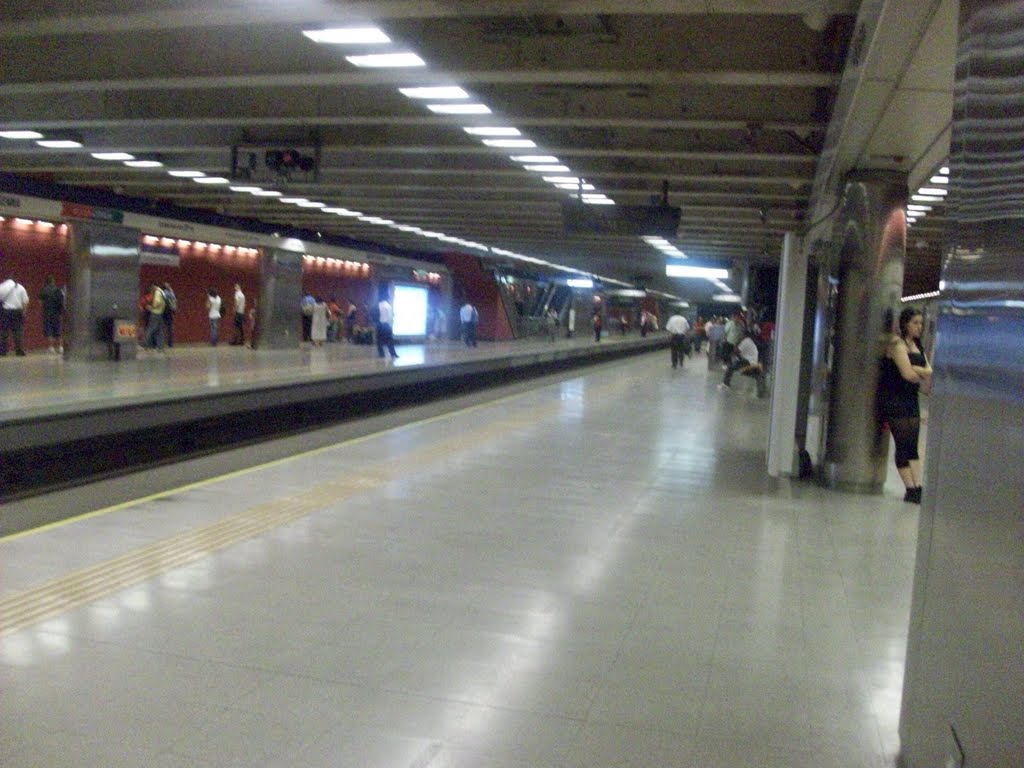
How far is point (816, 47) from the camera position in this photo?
24.5 feet

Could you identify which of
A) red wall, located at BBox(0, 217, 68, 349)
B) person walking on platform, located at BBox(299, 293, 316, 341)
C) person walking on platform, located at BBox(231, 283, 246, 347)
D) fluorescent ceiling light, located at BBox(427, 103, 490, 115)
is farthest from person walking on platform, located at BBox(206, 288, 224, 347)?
fluorescent ceiling light, located at BBox(427, 103, 490, 115)

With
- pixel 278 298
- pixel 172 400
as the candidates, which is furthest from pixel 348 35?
pixel 278 298

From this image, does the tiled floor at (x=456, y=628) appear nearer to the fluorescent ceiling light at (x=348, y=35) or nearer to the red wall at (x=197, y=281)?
the fluorescent ceiling light at (x=348, y=35)

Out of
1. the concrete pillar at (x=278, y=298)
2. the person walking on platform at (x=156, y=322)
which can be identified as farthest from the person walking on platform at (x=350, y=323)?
the person walking on platform at (x=156, y=322)

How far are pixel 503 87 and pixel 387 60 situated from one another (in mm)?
1723

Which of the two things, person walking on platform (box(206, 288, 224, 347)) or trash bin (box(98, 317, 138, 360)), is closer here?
trash bin (box(98, 317, 138, 360))

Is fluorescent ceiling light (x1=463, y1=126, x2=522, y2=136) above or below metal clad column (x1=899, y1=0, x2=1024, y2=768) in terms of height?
above

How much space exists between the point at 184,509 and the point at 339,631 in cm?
290

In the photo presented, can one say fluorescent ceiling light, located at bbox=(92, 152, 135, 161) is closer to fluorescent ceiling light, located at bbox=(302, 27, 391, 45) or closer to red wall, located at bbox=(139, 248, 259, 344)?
fluorescent ceiling light, located at bbox=(302, 27, 391, 45)

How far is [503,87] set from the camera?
9508 mm

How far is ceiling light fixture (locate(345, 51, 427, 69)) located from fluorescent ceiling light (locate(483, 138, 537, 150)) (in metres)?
3.32

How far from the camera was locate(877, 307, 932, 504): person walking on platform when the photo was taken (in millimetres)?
8406

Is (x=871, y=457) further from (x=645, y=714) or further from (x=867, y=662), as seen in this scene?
(x=645, y=714)

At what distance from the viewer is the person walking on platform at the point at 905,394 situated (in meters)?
8.41
